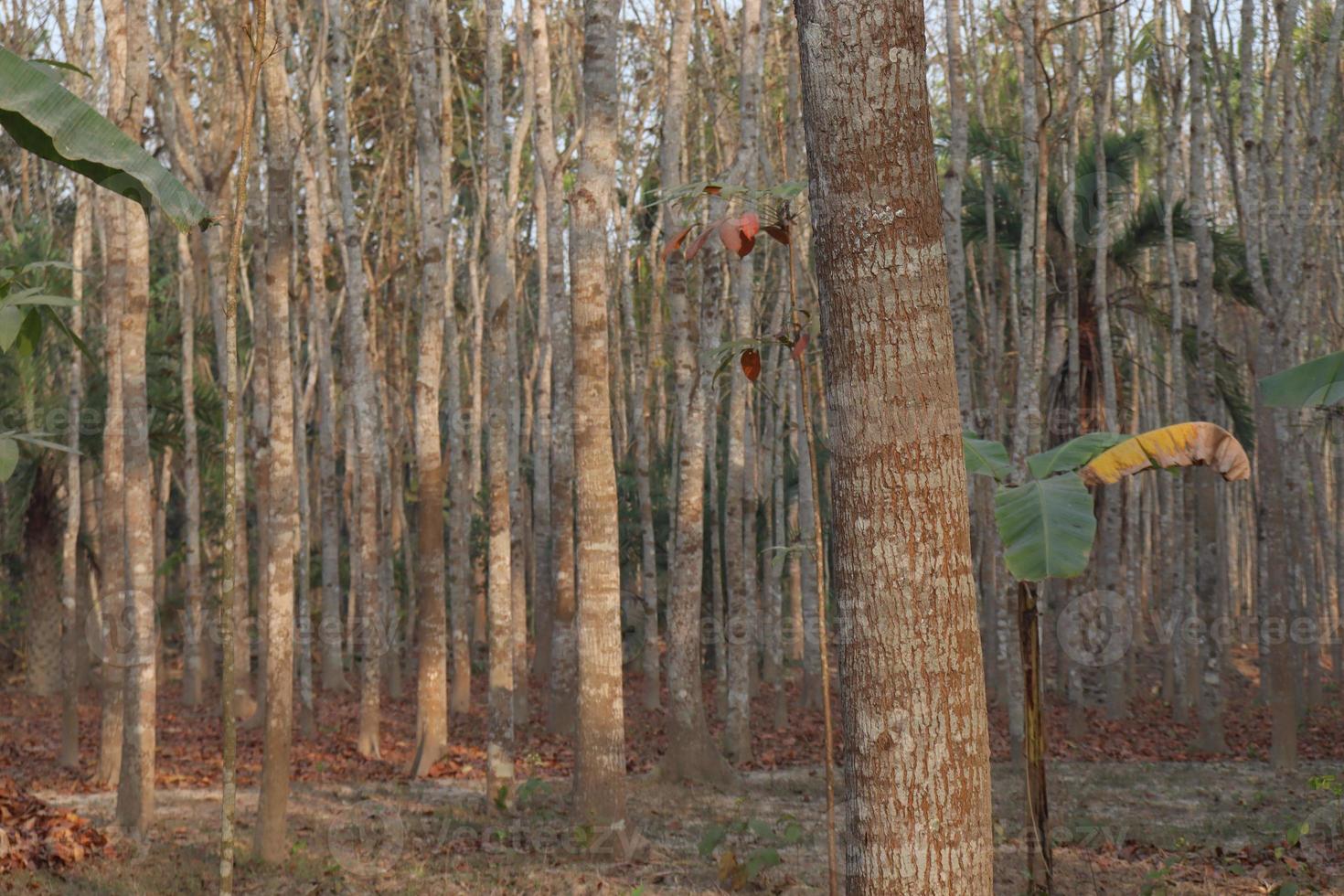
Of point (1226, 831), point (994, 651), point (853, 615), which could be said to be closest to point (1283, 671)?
point (1226, 831)

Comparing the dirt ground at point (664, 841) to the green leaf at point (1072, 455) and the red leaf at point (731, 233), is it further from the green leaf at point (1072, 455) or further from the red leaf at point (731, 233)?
→ the red leaf at point (731, 233)

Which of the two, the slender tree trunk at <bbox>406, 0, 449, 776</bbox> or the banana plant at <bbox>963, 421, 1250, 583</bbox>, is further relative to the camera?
the slender tree trunk at <bbox>406, 0, 449, 776</bbox>

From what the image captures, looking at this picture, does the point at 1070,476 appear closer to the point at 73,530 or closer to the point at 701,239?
the point at 701,239

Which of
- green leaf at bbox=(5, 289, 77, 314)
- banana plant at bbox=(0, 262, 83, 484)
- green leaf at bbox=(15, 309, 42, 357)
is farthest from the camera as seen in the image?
green leaf at bbox=(15, 309, 42, 357)

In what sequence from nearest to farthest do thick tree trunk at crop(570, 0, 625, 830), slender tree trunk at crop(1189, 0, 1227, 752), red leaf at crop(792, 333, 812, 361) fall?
red leaf at crop(792, 333, 812, 361)
thick tree trunk at crop(570, 0, 625, 830)
slender tree trunk at crop(1189, 0, 1227, 752)

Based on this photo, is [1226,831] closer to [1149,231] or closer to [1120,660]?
[1120,660]

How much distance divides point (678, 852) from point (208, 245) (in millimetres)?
11453

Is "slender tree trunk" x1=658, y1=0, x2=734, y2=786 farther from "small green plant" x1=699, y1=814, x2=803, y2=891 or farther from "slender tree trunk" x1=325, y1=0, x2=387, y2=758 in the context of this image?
"slender tree trunk" x1=325, y1=0, x2=387, y2=758

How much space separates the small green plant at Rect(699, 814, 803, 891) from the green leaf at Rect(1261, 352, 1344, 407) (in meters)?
3.89

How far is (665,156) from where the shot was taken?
11672 mm

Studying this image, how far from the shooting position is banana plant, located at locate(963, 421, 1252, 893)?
5695mm

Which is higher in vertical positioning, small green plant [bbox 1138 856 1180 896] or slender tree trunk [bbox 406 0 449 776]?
slender tree trunk [bbox 406 0 449 776]

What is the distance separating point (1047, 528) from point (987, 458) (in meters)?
0.98

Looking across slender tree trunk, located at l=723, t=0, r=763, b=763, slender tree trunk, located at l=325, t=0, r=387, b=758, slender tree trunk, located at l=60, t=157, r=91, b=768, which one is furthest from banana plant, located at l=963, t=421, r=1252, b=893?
slender tree trunk, located at l=60, t=157, r=91, b=768
